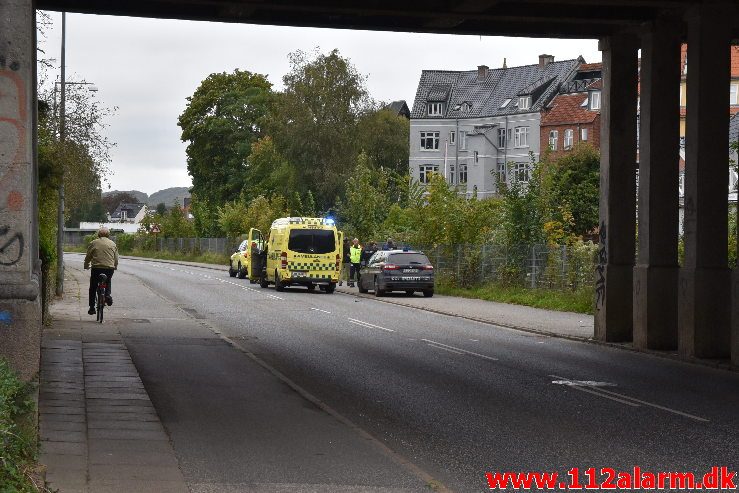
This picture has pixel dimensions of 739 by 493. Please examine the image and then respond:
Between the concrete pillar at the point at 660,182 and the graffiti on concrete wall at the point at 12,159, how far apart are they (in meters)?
12.5

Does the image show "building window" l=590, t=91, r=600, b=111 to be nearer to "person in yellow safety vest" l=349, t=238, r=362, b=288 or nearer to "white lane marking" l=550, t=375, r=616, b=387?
"person in yellow safety vest" l=349, t=238, r=362, b=288

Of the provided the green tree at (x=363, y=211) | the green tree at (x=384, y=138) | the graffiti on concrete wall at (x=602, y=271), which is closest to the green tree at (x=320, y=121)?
the green tree at (x=384, y=138)

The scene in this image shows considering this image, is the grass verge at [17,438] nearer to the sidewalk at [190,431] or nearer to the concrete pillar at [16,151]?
the sidewalk at [190,431]

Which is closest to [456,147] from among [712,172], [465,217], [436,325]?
[465,217]

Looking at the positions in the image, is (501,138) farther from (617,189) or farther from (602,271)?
(617,189)

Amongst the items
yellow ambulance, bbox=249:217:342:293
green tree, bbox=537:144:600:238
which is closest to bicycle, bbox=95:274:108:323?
yellow ambulance, bbox=249:217:342:293

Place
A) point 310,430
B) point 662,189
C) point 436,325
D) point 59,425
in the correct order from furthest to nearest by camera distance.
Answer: point 436,325, point 662,189, point 310,430, point 59,425

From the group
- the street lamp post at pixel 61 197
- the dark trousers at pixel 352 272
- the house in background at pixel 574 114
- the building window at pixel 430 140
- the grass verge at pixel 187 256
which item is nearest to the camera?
the street lamp post at pixel 61 197

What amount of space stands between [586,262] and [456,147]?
2989 inches

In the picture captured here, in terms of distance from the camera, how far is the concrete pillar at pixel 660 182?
75.5 feet

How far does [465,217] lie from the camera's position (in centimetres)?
4781

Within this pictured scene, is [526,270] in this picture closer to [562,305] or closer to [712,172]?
[562,305]

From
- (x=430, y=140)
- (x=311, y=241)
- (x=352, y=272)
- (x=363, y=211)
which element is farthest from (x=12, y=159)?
(x=430, y=140)

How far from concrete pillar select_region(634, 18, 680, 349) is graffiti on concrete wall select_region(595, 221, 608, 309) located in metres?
1.62
